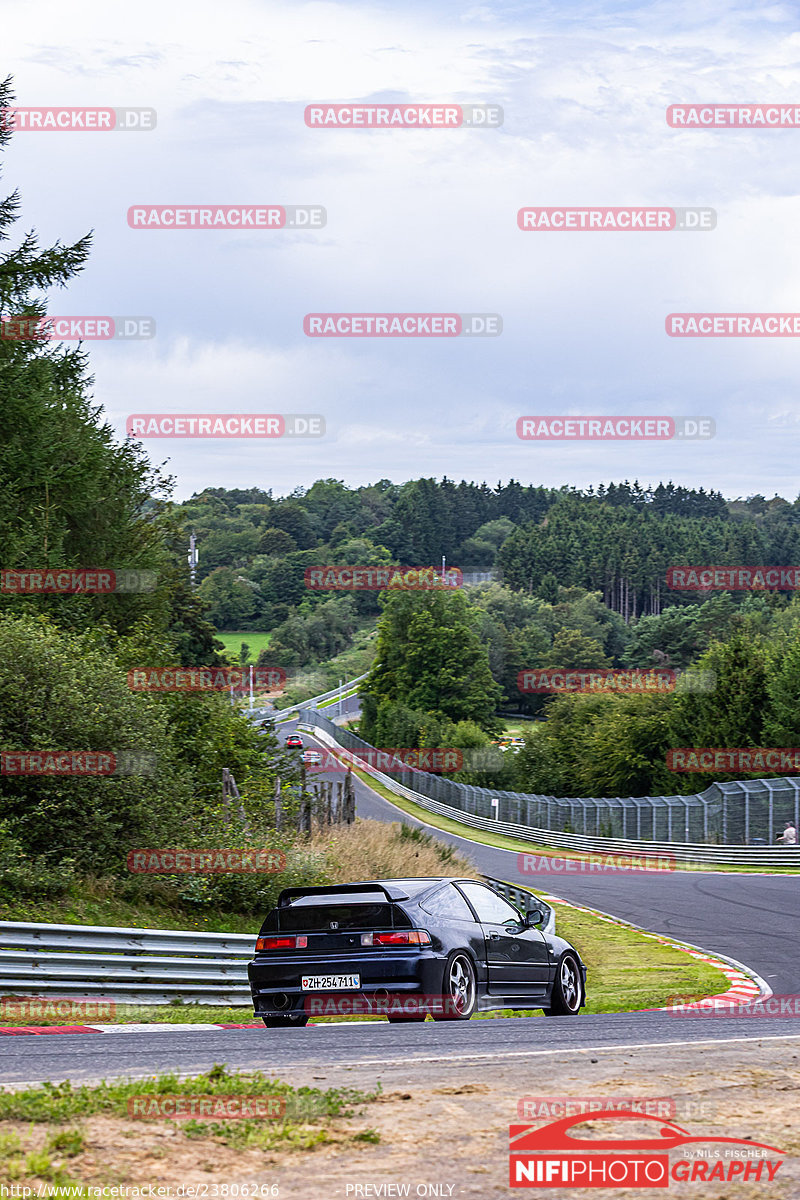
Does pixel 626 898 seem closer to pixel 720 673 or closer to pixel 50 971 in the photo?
pixel 50 971

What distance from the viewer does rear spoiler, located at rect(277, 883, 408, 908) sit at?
1060 centimetres

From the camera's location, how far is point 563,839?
56.7 m

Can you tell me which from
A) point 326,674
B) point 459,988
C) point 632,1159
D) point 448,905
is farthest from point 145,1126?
point 326,674

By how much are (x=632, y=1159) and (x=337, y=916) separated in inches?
218

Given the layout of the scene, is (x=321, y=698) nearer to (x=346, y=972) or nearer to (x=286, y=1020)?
(x=286, y=1020)

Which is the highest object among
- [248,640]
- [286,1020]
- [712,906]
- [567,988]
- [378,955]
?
[248,640]

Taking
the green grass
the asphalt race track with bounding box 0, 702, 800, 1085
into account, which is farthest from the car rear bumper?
the green grass

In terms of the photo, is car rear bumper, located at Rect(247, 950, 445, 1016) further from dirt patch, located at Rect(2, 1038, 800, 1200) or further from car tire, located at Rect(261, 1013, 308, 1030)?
dirt patch, located at Rect(2, 1038, 800, 1200)

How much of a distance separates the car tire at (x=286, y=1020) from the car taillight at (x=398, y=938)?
0.87 m

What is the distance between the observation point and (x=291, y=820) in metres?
23.1

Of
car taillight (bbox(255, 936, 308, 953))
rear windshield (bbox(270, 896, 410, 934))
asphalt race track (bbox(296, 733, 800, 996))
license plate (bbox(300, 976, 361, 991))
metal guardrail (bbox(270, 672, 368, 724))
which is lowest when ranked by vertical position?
asphalt race track (bbox(296, 733, 800, 996))

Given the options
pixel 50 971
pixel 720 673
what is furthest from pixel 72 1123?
pixel 720 673

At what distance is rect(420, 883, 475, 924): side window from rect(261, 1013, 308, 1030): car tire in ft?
4.47

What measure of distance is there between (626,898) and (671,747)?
122 feet
